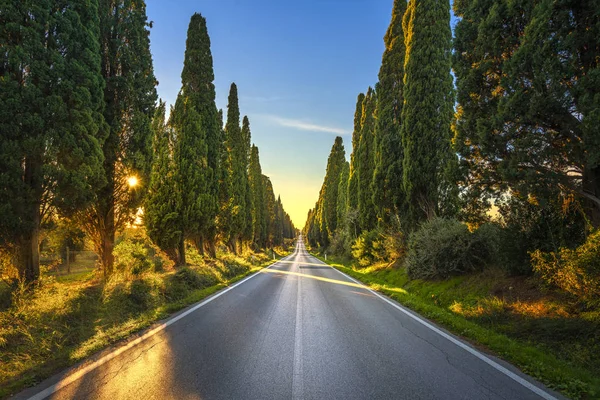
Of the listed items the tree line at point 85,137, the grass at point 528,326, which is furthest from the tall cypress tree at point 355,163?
the grass at point 528,326

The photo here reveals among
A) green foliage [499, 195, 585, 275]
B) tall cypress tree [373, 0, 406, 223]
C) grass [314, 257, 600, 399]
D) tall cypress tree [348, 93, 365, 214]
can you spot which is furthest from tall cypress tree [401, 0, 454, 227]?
tall cypress tree [348, 93, 365, 214]

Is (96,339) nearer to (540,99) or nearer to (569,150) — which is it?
(540,99)

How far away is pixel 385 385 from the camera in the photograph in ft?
12.4

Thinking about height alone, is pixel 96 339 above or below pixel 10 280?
below

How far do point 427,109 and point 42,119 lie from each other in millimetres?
14010

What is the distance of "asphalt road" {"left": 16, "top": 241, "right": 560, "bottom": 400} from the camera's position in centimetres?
360

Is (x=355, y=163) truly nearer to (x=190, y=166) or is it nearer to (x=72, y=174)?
(x=190, y=166)

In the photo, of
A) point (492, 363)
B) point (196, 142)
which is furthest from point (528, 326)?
point (196, 142)

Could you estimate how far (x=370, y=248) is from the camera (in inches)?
898

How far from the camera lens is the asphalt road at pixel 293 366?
360 centimetres

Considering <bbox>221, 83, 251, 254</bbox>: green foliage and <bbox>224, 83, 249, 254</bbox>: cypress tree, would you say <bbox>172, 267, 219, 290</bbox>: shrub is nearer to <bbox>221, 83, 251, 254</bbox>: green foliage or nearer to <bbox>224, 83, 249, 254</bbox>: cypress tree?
<bbox>221, 83, 251, 254</bbox>: green foliage

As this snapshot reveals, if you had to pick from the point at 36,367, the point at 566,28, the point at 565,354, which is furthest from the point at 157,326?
the point at 566,28

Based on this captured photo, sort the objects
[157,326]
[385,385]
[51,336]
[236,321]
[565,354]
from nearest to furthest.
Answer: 1. [385,385]
2. [565,354]
3. [51,336]
4. [157,326]
5. [236,321]

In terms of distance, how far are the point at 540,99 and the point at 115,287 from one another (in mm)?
10074
